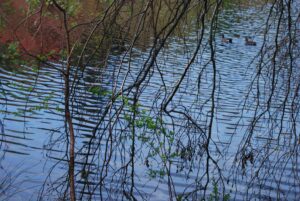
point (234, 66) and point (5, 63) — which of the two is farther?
point (234, 66)

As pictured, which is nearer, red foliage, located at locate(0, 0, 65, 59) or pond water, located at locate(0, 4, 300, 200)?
red foliage, located at locate(0, 0, 65, 59)

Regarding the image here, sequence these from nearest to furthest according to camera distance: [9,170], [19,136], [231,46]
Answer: [9,170], [19,136], [231,46]

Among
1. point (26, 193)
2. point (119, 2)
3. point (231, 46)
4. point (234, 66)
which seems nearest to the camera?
point (119, 2)

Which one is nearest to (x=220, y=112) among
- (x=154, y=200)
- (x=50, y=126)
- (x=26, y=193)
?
(x=50, y=126)

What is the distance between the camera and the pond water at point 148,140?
12.1 feet

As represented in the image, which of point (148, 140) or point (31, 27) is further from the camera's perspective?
point (31, 27)

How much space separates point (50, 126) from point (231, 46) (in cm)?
1310

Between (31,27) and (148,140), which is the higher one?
(31,27)

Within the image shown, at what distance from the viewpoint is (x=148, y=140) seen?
3859 millimetres

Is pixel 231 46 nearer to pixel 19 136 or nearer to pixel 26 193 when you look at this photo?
pixel 19 136

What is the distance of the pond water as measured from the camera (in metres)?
3.70

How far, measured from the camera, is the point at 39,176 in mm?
8539

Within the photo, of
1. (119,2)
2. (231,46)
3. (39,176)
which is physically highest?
(119,2)

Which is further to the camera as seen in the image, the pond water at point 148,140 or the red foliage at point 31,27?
the pond water at point 148,140
